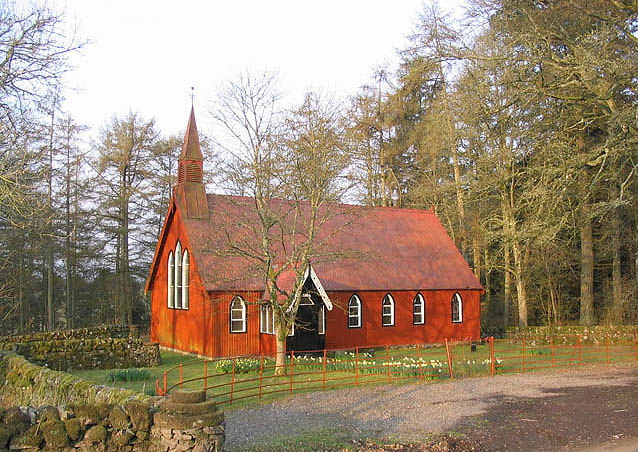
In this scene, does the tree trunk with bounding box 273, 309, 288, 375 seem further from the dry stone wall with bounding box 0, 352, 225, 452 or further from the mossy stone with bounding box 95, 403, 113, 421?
the mossy stone with bounding box 95, 403, 113, 421

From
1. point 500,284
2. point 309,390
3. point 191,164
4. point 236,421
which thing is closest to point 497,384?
point 309,390

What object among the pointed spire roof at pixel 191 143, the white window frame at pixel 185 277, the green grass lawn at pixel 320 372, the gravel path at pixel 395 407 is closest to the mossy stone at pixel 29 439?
the gravel path at pixel 395 407

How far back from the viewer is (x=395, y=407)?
13.4 m

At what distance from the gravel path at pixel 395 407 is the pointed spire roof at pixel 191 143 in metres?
14.7

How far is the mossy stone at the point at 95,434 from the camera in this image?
8.03 metres

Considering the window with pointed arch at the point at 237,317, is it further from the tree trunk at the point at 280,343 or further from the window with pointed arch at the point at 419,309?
the window with pointed arch at the point at 419,309

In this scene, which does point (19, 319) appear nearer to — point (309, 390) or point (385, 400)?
point (309, 390)

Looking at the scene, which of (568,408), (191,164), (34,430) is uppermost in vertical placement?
(191,164)

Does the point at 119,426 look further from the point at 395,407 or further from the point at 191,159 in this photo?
the point at 191,159

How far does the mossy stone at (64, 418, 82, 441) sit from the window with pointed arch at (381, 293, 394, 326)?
63.7ft

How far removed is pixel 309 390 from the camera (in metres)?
15.7

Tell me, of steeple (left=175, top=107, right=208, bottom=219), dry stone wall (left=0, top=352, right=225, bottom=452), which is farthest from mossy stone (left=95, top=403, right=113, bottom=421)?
steeple (left=175, top=107, right=208, bottom=219)

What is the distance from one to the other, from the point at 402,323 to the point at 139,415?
64.5 ft

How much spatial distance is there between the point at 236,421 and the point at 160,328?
17.1 metres
